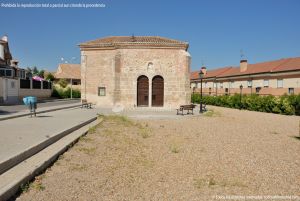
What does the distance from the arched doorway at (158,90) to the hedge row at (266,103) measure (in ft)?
31.9

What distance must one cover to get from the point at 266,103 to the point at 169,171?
21.0m

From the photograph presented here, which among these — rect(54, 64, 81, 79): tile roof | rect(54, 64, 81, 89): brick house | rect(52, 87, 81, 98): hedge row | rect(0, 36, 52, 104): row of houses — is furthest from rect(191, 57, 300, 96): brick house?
rect(54, 64, 81, 79): tile roof

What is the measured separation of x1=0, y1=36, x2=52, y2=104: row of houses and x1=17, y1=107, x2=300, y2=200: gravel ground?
67.1 ft

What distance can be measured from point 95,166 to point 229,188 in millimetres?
3019

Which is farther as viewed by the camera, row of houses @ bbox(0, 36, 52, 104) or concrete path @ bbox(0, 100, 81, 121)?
row of houses @ bbox(0, 36, 52, 104)

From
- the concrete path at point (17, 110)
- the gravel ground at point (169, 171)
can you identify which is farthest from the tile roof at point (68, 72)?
the gravel ground at point (169, 171)

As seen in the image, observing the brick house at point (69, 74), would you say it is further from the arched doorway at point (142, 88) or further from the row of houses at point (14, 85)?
the arched doorway at point (142, 88)

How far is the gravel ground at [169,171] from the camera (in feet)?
14.1

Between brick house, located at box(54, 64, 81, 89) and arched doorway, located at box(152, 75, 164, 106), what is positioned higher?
brick house, located at box(54, 64, 81, 89)

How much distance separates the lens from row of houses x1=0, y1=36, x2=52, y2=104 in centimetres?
2464

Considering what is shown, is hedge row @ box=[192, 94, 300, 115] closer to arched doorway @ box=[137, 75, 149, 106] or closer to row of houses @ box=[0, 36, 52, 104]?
arched doorway @ box=[137, 75, 149, 106]

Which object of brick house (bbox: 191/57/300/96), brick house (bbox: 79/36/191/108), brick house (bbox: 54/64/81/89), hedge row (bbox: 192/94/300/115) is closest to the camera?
hedge row (bbox: 192/94/300/115)

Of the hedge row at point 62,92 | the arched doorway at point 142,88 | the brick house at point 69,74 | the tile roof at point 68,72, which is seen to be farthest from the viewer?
the tile roof at point 68,72

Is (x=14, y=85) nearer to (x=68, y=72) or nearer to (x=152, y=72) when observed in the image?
(x=152, y=72)
